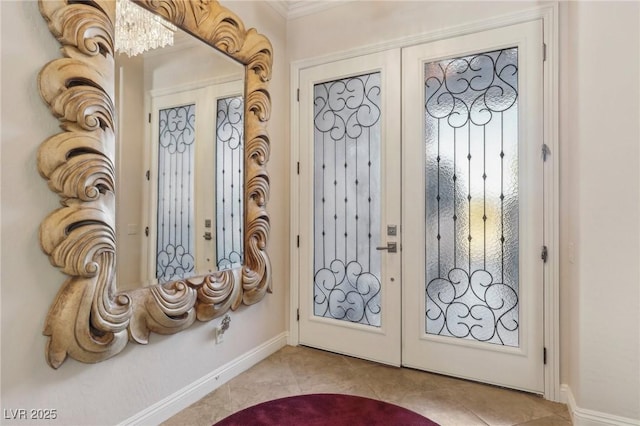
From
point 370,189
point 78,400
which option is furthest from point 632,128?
point 78,400

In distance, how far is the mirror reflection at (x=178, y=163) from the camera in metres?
1.82

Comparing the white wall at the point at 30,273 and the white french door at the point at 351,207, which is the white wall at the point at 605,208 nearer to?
the white french door at the point at 351,207

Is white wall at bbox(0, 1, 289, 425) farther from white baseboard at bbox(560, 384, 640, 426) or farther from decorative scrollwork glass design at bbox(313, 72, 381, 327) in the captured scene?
white baseboard at bbox(560, 384, 640, 426)

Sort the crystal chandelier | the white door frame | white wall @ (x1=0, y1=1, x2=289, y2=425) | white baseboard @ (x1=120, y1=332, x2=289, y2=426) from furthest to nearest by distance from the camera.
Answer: the white door frame
white baseboard @ (x1=120, y1=332, x2=289, y2=426)
the crystal chandelier
white wall @ (x1=0, y1=1, x2=289, y2=425)

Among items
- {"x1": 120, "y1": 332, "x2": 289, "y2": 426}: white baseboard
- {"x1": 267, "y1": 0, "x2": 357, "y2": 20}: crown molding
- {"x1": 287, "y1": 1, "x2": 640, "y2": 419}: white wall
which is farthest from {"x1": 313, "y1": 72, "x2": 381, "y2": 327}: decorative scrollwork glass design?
{"x1": 287, "y1": 1, "x2": 640, "y2": 419}: white wall

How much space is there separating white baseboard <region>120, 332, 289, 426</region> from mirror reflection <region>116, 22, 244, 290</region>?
0.71 m

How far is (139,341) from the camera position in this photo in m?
1.80

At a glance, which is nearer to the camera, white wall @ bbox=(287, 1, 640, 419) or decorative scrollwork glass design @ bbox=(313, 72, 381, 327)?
white wall @ bbox=(287, 1, 640, 419)

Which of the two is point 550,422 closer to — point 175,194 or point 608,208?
point 608,208

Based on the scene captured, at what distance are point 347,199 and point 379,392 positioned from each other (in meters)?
1.43

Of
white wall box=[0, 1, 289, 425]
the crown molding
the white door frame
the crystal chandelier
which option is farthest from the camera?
the crown molding

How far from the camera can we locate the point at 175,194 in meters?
2.08

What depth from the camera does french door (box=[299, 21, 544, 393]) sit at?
222cm

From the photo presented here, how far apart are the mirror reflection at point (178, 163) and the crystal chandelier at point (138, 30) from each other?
0.04 m
